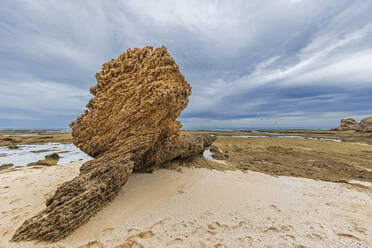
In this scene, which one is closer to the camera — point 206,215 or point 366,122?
point 206,215

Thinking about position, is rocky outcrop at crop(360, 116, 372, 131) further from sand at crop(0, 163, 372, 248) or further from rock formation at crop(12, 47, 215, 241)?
rock formation at crop(12, 47, 215, 241)

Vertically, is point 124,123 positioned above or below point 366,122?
below

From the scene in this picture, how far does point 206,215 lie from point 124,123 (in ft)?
12.8

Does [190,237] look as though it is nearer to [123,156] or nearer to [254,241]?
[254,241]

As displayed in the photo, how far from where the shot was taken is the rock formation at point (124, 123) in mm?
3891

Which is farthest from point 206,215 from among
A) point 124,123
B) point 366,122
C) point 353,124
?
point 353,124

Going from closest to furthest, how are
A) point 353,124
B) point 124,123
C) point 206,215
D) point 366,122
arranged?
1. point 206,215
2. point 124,123
3. point 366,122
4. point 353,124

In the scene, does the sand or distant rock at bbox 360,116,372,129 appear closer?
the sand

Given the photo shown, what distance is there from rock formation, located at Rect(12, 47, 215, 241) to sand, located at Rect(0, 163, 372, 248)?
735mm

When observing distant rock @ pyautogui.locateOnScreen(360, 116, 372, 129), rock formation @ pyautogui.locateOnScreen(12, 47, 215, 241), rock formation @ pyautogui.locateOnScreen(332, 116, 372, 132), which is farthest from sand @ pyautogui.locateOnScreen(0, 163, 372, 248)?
distant rock @ pyautogui.locateOnScreen(360, 116, 372, 129)

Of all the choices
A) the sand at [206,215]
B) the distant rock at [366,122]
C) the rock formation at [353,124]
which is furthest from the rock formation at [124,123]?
the distant rock at [366,122]

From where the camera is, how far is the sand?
2885 millimetres

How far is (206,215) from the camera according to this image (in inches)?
145

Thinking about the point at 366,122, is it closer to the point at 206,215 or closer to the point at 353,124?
the point at 353,124
